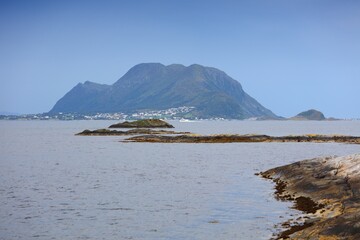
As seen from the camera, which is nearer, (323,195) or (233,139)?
(323,195)

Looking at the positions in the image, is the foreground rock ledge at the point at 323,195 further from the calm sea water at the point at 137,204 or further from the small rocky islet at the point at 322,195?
the calm sea water at the point at 137,204

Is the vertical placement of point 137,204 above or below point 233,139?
below

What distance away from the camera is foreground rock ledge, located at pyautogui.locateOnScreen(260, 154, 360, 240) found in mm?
18562

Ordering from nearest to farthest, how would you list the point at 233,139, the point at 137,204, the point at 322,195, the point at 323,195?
the point at 323,195 → the point at 322,195 → the point at 137,204 → the point at 233,139

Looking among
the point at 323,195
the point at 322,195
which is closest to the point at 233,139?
the point at 322,195

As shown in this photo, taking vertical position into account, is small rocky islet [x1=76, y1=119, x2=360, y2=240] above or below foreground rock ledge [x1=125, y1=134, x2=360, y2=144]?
below

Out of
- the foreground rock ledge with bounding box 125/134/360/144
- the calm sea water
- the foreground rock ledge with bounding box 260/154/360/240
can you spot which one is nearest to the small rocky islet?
the foreground rock ledge with bounding box 260/154/360/240

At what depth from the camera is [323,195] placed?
29.3 metres

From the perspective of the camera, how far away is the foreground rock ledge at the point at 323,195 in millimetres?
18562

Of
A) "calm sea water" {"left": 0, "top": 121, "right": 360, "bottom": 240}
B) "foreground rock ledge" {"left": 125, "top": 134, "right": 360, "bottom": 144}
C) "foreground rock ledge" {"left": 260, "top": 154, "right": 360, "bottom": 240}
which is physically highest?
"foreground rock ledge" {"left": 125, "top": 134, "right": 360, "bottom": 144}

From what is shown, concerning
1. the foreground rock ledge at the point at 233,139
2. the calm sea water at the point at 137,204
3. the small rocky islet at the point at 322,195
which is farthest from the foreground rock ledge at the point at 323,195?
the foreground rock ledge at the point at 233,139

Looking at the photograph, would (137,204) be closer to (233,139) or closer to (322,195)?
(322,195)

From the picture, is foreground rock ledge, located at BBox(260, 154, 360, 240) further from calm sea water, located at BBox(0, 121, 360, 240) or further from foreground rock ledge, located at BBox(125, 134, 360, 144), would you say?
foreground rock ledge, located at BBox(125, 134, 360, 144)

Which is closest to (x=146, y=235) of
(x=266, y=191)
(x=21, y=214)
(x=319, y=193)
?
(x=21, y=214)
